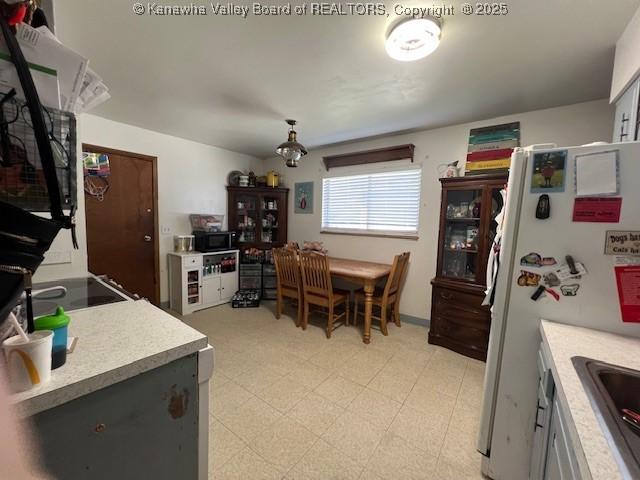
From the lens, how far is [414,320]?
3.16m

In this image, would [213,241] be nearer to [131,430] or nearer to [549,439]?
[131,430]

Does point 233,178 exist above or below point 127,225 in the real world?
above

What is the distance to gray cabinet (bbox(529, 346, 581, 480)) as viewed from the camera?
2.37 feet

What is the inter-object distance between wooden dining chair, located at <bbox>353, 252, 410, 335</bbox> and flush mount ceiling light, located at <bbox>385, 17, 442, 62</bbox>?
169 cm

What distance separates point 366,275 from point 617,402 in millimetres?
1887

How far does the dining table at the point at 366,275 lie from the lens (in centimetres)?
266

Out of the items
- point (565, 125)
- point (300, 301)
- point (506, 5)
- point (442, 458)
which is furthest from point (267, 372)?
point (565, 125)

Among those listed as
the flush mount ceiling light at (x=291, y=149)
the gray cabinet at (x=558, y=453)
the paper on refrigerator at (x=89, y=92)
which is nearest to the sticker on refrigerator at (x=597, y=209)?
the gray cabinet at (x=558, y=453)

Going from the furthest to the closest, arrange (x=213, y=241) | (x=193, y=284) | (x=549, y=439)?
(x=213, y=241) → (x=193, y=284) → (x=549, y=439)

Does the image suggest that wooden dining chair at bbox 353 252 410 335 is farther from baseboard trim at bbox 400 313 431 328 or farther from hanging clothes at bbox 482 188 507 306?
hanging clothes at bbox 482 188 507 306

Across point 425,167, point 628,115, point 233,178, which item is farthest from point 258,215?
point 628,115

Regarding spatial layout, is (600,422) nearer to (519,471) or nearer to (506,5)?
(519,471)

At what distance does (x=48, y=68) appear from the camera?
0.68 metres

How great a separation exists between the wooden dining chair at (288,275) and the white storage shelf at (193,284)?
1008 mm
